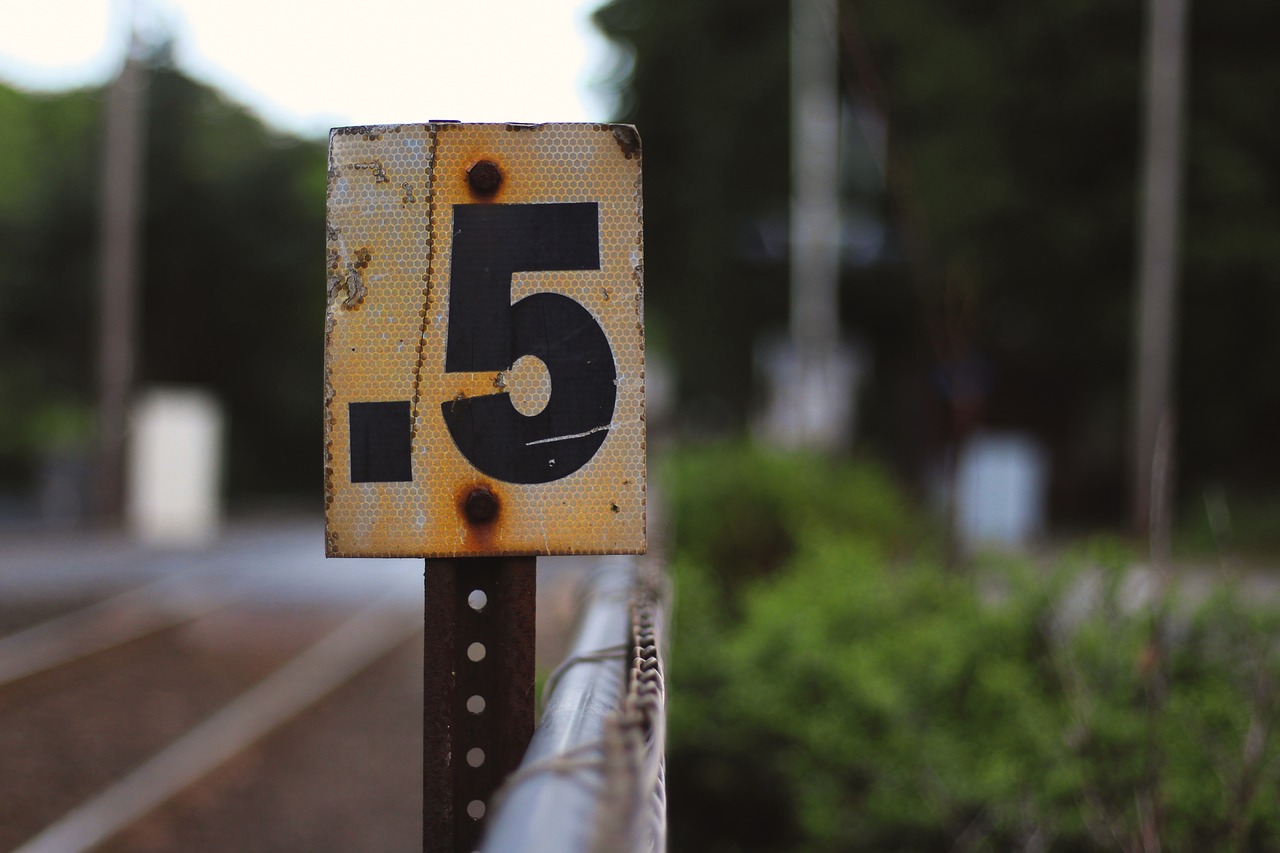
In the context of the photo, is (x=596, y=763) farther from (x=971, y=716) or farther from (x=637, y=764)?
(x=971, y=716)

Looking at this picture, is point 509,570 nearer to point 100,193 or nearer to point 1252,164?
point 1252,164

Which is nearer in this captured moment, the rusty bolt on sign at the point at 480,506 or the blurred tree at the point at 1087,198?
the rusty bolt on sign at the point at 480,506

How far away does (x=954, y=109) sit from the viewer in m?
21.2

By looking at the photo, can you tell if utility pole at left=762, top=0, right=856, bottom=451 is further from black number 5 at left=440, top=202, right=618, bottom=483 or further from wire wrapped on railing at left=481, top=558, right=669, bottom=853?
black number 5 at left=440, top=202, right=618, bottom=483

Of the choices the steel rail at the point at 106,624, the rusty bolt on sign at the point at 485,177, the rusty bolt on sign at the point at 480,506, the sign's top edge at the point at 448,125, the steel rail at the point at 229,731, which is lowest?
the steel rail at the point at 229,731

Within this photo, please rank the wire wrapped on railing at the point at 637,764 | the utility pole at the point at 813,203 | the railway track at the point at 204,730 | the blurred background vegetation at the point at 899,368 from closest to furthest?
the wire wrapped on railing at the point at 637,764 < the blurred background vegetation at the point at 899,368 < the railway track at the point at 204,730 < the utility pole at the point at 813,203

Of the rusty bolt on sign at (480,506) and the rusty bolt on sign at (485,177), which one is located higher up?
the rusty bolt on sign at (485,177)

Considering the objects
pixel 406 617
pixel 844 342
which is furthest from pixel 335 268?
pixel 844 342

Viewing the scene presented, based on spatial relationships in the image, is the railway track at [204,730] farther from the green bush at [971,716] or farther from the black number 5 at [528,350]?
the black number 5 at [528,350]

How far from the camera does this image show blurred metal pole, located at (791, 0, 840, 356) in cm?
2253

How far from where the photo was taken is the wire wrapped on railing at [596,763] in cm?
95

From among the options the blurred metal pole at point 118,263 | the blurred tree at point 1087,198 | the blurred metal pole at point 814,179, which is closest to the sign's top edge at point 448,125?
the blurred tree at point 1087,198

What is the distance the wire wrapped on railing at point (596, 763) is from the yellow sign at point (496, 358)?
0.19 m

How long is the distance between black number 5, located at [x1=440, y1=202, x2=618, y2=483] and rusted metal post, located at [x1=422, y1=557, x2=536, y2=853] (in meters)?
0.15
